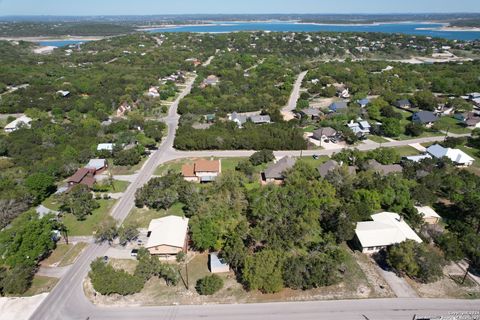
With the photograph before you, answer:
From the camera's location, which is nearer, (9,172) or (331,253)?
(331,253)

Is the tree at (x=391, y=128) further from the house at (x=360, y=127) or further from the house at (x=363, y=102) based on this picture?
the house at (x=363, y=102)

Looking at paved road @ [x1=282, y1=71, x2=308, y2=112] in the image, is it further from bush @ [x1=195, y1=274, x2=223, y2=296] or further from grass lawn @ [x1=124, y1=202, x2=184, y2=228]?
bush @ [x1=195, y1=274, x2=223, y2=296]

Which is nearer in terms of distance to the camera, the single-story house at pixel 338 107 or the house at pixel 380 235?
the house at pixel 380 235

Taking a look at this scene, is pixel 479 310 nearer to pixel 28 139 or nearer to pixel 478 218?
pixel 478 218

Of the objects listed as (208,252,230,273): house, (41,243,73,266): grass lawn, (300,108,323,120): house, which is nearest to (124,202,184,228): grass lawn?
(41,243,73,266): grass lawn

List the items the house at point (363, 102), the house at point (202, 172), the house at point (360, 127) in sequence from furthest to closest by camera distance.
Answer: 1. the house at point (363, 102)
2. the house at point (360, 127)
3. the house at point (202, 172)

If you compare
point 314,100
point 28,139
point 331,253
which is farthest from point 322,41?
point 331,253

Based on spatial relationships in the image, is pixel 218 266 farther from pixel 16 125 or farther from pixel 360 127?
pixel 16 125

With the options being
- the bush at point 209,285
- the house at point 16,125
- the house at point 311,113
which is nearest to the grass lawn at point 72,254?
the bush at point 209,285
